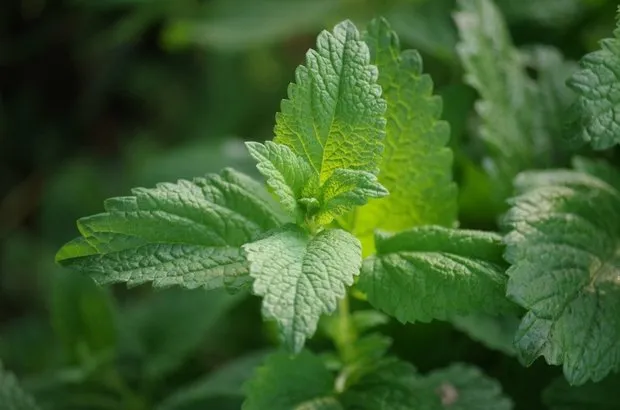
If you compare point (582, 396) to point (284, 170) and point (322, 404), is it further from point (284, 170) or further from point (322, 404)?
point (284, 170)

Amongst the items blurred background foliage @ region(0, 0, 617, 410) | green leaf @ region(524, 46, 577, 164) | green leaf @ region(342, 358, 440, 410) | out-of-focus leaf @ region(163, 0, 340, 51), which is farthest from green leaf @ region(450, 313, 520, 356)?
out-of-focus leaf @ region(163, 0, 340, 51)

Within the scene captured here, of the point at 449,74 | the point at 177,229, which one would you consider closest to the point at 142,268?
the point at 177,229

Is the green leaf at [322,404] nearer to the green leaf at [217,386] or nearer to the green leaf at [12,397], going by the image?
the green leaf at [217,386]

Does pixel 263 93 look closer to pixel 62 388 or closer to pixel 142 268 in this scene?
pixel 62 388

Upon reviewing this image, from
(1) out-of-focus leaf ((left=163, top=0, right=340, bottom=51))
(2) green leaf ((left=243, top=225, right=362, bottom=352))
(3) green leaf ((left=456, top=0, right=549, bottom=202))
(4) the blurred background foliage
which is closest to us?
(2) green leaf ((left=243, top=225, right=362, bottom=352))

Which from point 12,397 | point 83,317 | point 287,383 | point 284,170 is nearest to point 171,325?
point 83,317

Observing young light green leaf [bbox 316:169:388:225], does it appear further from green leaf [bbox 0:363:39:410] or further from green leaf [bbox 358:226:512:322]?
green leaf [bbox 0:363:39:410]
